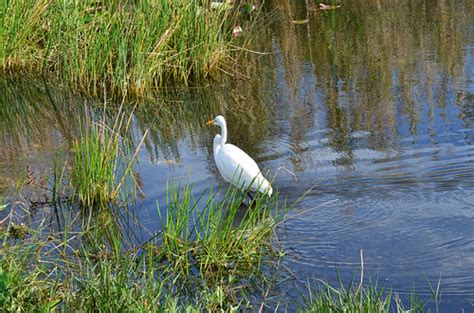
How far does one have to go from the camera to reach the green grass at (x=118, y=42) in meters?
7.70

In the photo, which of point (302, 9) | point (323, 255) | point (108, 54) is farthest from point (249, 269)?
point (302, 9)

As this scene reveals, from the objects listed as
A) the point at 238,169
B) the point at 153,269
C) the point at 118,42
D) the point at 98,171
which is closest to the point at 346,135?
the point at 238,169

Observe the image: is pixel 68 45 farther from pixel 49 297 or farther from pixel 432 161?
pixel 49 297

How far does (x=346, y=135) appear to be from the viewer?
6516 mm

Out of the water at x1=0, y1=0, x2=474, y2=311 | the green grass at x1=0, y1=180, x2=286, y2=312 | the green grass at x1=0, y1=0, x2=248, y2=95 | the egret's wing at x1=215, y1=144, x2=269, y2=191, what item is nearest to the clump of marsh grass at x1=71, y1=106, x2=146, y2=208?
the water at x1=0, y1=0, x2=474, y2=311

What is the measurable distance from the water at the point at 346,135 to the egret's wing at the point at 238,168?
0.64 ft

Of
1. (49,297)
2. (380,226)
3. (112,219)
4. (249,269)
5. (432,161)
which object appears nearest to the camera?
(49,297)

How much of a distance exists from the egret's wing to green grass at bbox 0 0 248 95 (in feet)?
7.27

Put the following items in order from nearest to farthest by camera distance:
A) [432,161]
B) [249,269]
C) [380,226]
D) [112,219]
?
1. [249,269]
2. [380,226]
3. [112,219]
4. [432,161]

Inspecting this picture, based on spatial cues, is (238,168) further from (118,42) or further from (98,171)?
(118,42)

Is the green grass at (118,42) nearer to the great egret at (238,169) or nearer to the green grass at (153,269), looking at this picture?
the great egret at (238,169)

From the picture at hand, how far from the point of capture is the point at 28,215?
515cm

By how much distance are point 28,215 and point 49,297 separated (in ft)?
5.14

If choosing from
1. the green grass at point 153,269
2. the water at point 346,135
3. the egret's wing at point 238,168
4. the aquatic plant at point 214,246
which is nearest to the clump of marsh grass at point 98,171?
the water at point 346,135
